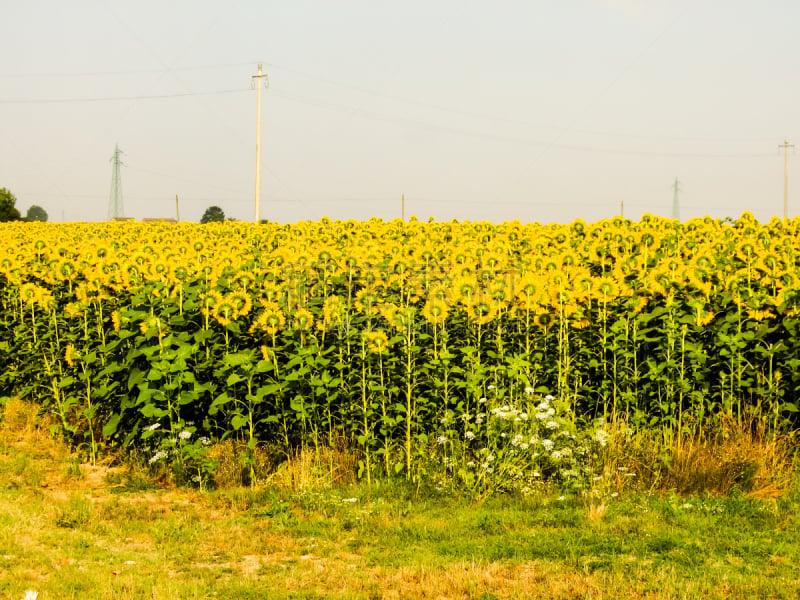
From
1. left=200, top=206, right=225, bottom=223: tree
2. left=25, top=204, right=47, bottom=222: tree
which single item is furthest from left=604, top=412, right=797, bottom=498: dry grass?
left=25, top=204, right=47, bottom=222: tree

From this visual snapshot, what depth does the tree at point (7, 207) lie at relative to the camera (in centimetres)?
5488

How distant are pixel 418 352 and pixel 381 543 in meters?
1.82

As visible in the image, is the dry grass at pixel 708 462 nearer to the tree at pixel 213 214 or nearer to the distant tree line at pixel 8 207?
the distant tree line at pixel 8 207

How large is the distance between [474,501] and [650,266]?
3.30 meters

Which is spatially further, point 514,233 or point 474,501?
point 514,233

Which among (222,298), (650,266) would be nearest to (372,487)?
(222,298)

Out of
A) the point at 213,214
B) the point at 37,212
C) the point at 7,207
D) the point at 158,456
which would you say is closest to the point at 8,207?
the point at 7,207

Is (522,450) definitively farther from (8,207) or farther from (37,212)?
(37,212)

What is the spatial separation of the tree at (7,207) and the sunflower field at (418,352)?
175 ft

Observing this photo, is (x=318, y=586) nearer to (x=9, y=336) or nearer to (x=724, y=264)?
(x=724, y=264)

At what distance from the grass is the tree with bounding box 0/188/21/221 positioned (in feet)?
179

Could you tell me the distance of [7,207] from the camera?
5572 cm

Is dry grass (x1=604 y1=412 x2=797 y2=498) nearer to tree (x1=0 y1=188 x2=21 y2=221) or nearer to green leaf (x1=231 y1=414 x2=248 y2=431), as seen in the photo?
green leaf (x1=231 y1=414 x2=248 y2=431)

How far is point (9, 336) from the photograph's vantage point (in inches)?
382
